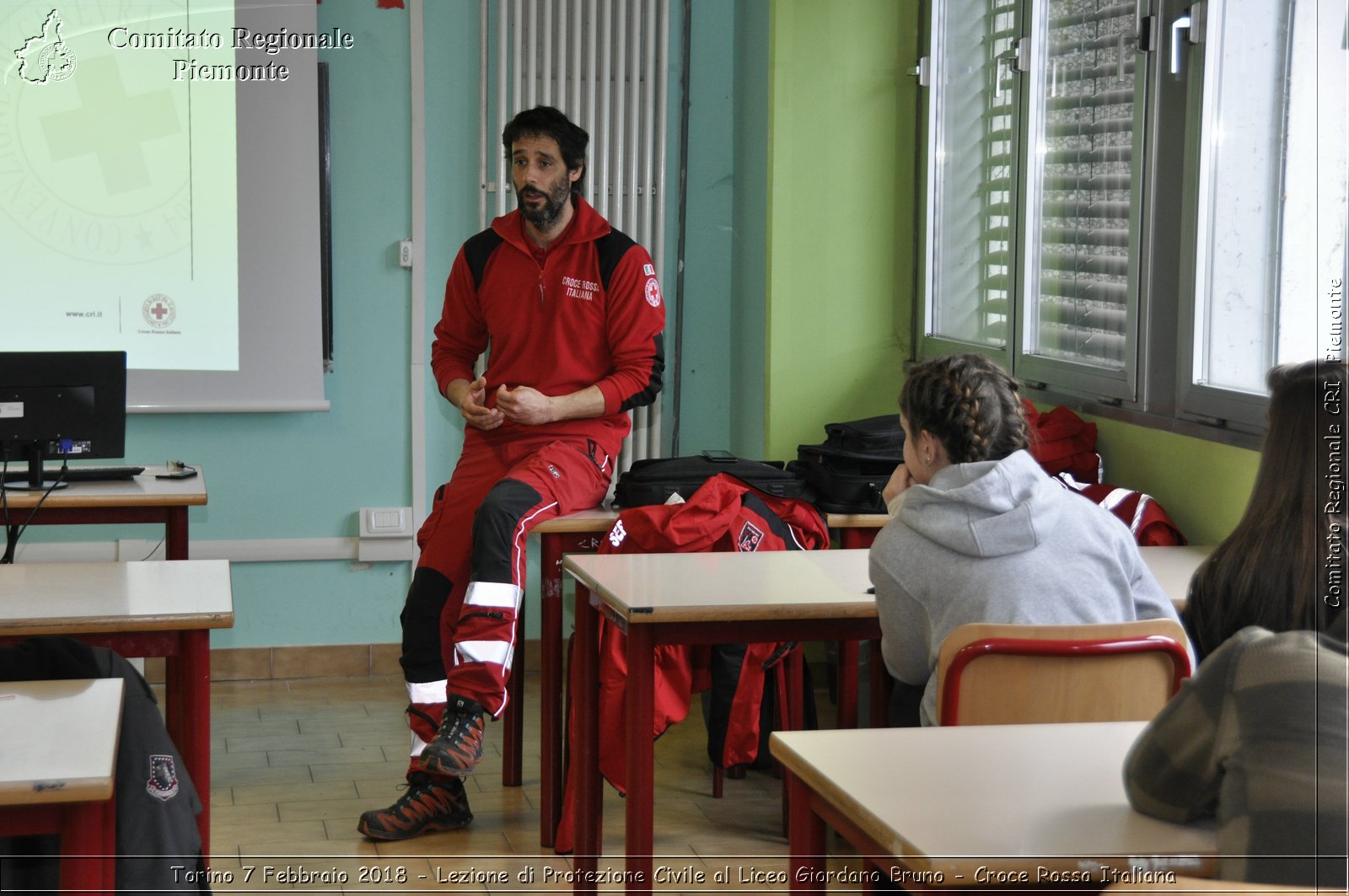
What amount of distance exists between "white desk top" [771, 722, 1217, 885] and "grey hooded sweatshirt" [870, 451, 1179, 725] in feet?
1.06

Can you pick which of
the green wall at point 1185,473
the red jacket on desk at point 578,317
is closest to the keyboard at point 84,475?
the red jacket on desk at point 578,317

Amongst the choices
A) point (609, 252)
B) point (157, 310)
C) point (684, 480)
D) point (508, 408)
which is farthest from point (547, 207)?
point (157, 310)

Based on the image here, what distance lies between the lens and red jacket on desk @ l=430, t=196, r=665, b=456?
11.1 ft

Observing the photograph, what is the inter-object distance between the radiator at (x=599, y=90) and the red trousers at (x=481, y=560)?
4.41 ft

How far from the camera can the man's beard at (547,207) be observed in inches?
132

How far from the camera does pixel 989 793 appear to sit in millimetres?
1318

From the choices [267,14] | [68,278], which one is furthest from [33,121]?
[267,14]

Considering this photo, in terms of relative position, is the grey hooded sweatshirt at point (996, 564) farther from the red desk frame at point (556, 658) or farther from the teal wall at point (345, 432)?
the teal wall at point (345, 432)

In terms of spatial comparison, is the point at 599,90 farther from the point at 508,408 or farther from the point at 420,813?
the point at 420,813

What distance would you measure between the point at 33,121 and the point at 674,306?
2.07 m

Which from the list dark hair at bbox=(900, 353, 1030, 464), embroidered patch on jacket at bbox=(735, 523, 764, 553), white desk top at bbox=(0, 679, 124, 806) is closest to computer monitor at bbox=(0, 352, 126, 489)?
embroidered patch on jacket at bbox=(735, 523, 764, 553)

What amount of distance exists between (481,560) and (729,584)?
2.39 ft

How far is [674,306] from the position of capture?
466 centimetres

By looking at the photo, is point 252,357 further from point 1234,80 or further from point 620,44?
point 1234,80
